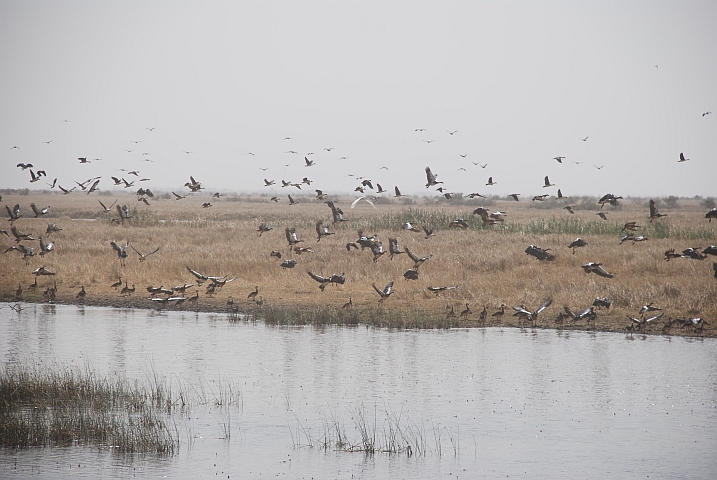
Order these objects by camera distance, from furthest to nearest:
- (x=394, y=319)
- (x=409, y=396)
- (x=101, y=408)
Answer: (x=394, y=319), (x=409, y=396), (x=101, y=408)

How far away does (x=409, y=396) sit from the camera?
1519 centimetres

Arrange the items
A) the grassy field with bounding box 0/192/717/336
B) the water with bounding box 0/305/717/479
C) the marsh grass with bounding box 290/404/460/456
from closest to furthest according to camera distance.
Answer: the water with bounding box 0/305/717/479 < the marsh grass with bounding box 290/404/460/456 < the grassy field with bounding box 0/192/717/336

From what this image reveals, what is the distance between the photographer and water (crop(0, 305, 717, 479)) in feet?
37.6

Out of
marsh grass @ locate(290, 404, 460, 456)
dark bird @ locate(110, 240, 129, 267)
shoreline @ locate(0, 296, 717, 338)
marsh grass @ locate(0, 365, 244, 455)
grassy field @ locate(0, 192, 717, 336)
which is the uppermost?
dark bird @ locate(110, 240, 129, 267)

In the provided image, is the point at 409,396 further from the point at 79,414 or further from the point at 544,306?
the point at 544,306

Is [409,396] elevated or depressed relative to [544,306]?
depressed

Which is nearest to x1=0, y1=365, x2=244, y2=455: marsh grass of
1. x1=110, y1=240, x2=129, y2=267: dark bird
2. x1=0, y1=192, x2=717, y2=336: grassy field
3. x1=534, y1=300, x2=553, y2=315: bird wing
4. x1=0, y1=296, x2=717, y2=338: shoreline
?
x1=0, y1=296, x2=717, y2=338: shoreline

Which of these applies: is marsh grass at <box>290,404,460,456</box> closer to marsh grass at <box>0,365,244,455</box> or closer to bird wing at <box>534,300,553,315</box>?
marsh grass at <box>0,365,244,455</box>

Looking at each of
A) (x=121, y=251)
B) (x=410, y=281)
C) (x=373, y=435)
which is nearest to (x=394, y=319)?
(x=410, y=281)

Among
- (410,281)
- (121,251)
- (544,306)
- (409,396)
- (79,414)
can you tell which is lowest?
(409,396)

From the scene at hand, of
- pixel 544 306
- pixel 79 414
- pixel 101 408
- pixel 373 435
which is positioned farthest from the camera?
pixel 544 306

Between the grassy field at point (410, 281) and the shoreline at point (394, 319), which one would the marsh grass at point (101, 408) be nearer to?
the shoreline at point (394, 319)

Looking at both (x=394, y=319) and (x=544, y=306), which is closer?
(x=544, y=306)

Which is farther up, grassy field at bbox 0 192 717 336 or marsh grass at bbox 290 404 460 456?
grassy field at bbox 0 192 717 336
